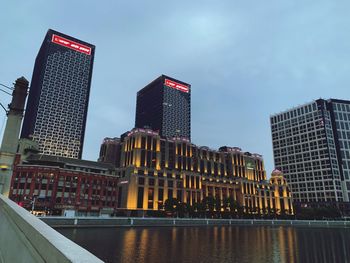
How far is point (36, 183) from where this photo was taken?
356 feet

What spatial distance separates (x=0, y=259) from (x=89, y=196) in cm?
11445

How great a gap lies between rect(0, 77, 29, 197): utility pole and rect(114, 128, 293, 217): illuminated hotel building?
102 meters

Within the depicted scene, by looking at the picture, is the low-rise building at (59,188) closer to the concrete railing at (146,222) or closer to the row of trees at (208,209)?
the row of trees at (208,209)

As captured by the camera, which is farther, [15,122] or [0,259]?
[15,122]

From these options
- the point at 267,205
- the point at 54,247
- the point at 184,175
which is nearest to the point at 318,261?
the point at 54,247

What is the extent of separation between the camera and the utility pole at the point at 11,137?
99.0ft

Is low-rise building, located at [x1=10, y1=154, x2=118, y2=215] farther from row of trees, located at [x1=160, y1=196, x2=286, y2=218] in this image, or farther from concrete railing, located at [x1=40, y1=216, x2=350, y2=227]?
concrete railing, located at [x1=40, y1=216, x2=350, y2=227]

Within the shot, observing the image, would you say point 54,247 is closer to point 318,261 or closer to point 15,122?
point 15,122

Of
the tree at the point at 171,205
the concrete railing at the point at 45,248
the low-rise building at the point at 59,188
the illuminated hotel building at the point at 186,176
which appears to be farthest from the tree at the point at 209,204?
the concrete railing at the point at 45,248

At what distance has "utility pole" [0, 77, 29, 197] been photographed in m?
30.2

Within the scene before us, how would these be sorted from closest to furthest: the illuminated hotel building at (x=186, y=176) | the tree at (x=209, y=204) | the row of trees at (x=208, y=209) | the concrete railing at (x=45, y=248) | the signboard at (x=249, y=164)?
the concrete railing at (x=45, y=248) < the row of trees at (x=208, y=209) < the tree at (x=209, y=204) < the illuminated hotel building at (x=186, y=176) < the signboard at (x=249, y=164)

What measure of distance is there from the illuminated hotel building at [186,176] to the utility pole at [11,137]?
334ft

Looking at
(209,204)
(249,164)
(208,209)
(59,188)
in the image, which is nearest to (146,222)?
(59,188)

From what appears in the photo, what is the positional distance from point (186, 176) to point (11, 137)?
126m
